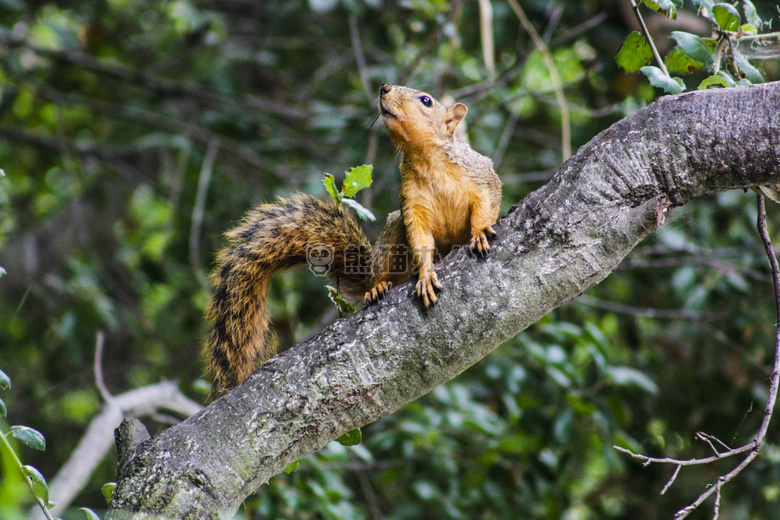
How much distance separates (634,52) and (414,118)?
Result: 90cm

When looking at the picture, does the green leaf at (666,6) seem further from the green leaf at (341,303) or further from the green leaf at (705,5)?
the green leaf at (341,303)

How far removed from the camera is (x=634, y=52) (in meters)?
1.53

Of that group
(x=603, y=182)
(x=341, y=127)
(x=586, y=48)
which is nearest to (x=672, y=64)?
(x=603, y=182)

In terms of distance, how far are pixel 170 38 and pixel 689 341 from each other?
349cm

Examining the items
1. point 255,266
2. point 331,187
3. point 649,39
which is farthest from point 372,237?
point 649,39

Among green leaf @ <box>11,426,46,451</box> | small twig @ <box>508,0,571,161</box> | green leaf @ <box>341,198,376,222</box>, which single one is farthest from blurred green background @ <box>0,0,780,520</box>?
green leaf @ <box>11,426,46,451</box>

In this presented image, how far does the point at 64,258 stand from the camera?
14.0ft

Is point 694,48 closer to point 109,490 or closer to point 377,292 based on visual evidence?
point 377,292

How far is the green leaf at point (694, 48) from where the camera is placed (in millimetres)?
1452

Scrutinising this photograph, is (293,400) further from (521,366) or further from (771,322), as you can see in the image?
(771,322)

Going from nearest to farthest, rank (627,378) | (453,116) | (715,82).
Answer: (715,82) < (453,116) < (627,378)

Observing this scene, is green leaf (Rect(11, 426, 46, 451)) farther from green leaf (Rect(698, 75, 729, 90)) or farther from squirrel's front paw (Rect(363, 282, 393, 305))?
green leaf (Rect(698, 75, 729, 90))

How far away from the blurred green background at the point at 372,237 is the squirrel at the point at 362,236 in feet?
1.71

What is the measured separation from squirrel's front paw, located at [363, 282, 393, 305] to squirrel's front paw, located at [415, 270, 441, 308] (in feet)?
1.82
